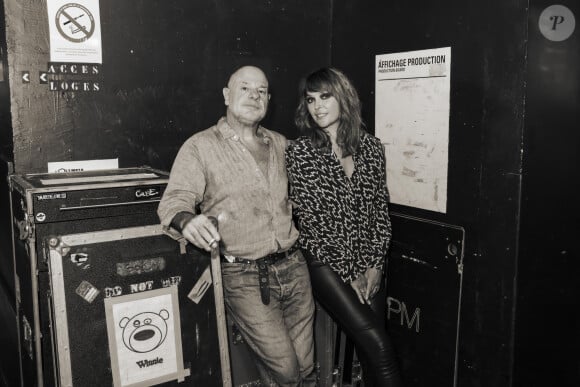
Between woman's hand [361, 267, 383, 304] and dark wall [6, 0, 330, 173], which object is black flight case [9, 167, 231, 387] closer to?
dark wall [6, 0, 330, 173]

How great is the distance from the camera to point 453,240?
260cm

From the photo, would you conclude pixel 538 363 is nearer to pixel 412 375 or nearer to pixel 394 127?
pixel 412 375

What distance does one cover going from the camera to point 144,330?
2289mm

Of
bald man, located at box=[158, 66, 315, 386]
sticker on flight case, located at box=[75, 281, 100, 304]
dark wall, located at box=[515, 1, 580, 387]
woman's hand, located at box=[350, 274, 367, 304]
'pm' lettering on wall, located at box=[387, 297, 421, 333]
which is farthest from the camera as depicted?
'pm' lettering on wall, located at box=[387, 297, 421, 333]

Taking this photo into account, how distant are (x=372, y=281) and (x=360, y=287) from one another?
0.28ft

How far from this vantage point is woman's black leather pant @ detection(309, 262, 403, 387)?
2439mm

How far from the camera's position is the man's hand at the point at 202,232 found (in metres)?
2.04

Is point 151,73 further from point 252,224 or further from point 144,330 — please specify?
point 144,330

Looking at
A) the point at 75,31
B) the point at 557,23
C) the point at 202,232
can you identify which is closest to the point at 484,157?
the point at 557,23

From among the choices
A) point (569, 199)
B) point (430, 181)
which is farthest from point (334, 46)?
point (569, 199)

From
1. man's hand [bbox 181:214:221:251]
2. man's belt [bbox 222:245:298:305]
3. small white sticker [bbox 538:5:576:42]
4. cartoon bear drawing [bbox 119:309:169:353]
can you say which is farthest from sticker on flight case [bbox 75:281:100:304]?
small white sticker [bbox 538:5:576:42]

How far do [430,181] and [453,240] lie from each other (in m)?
0.32

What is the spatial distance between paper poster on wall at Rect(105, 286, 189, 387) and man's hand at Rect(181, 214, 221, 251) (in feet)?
1.38

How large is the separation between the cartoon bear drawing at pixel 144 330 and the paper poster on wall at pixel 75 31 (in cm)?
130
